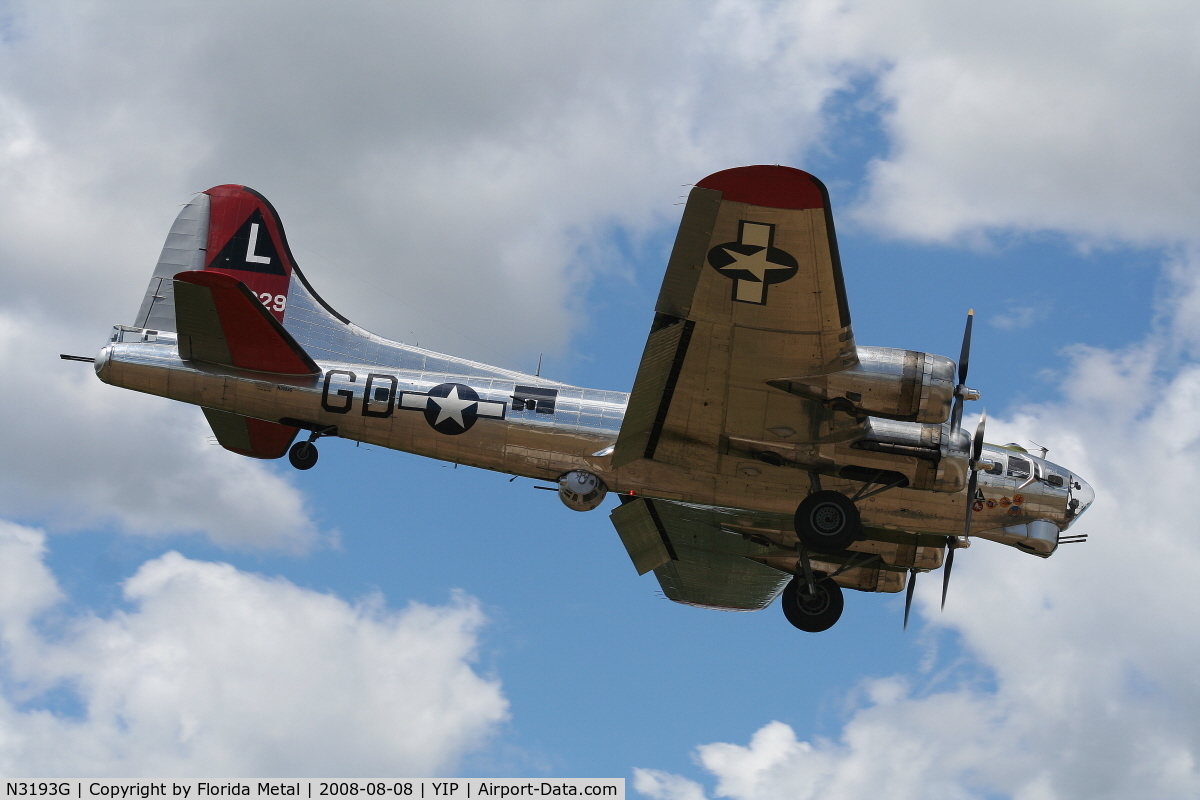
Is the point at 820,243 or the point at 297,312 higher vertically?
the point at 297,312

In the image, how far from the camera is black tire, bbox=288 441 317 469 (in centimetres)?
1694

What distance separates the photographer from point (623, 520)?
19250 mm

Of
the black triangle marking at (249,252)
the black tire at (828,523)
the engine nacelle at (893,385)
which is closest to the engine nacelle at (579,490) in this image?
the black tire at (828,523)

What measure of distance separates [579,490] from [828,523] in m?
3.56

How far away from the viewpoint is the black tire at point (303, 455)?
55.6ft

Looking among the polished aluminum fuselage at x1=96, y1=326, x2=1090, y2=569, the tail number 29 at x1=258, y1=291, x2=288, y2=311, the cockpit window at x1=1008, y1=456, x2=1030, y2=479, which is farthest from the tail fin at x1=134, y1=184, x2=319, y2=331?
the cockpit window at x1=1008, y1=456, x2=1030, y2=479

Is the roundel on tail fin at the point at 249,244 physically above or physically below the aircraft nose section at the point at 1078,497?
above

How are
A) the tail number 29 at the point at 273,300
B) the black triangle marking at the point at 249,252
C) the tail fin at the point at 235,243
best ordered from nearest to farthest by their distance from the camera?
1. the tail number 29 at the point at 273,300
2. the tail fin at the point at 235,243
3. the black triangle marking at the point at 249,252

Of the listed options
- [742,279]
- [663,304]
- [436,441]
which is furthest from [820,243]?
[436,441]

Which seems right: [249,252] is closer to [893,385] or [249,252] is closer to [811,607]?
[811,607]

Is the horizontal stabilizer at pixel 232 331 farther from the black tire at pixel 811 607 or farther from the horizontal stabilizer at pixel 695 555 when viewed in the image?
the black tire at pixel 811 607

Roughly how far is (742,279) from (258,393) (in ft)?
24.8

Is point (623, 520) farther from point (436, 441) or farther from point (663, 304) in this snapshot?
point (663, 304)

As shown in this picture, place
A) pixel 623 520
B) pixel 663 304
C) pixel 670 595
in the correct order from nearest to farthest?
1. pixel 663 304
2. pixel 623 520
3. pixel 670 595
